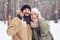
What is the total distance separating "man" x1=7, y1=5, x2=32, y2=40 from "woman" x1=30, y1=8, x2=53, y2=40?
0.05 m

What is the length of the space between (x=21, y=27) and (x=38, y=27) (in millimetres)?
186

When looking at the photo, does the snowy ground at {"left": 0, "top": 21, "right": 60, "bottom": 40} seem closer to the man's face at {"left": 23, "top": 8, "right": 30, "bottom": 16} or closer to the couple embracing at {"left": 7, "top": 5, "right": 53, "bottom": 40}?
the couple embracing at {"left": 7, "top": 5, "right": 53, "bottom": 40}

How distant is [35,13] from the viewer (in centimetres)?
171

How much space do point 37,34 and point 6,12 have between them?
1.61 feet

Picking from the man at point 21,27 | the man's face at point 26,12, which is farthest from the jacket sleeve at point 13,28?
the man's face at point 26,12

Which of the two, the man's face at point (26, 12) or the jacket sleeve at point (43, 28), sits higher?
the man's face at point (26, 12)

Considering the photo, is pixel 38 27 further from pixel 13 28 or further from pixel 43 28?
pixel 13 28

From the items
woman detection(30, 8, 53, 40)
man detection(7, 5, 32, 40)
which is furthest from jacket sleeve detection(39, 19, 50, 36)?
man detection(7, 5, 32, 40)

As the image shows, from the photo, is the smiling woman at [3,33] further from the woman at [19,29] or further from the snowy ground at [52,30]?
the woman at [19,29]

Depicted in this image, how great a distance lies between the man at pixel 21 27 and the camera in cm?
165

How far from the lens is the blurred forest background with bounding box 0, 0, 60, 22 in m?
1.92

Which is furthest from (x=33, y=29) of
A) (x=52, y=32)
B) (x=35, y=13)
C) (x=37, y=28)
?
(x=52, y=32)

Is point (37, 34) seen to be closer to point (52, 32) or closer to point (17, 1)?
point (52, 32)

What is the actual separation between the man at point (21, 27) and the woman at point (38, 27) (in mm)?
47
